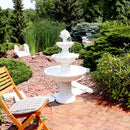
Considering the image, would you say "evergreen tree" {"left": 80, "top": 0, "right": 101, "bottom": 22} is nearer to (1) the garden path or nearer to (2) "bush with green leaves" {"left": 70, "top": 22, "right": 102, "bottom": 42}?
(2) "bush with green leaves" {"left": 70, "top": 22, "right": 102, "bottom": 42}

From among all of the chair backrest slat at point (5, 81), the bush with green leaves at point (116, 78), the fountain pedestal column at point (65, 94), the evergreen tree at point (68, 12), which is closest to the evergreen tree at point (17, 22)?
the evergreen tree at point (68, 12)

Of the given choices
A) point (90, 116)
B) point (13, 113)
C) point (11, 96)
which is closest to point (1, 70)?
point (13, 113)

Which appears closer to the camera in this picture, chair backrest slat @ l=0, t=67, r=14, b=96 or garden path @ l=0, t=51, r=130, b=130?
chair backrest slat @ l=0, t=67, r=14, b=96

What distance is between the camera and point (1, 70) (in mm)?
2811

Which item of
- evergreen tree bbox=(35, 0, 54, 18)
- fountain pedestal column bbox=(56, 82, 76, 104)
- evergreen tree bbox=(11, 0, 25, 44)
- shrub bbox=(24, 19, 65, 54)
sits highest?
evergreen tree bbox=(35, 0, 54, 18)

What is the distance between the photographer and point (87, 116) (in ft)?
10.0

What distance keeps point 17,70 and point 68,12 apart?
17.2 m

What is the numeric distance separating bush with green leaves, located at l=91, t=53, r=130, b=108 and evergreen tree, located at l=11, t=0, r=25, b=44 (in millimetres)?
15738

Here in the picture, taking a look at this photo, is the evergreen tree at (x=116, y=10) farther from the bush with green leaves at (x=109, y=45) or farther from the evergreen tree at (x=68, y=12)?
the bush with green leaves at (x=109, y=45)

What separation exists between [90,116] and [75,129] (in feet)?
1.68

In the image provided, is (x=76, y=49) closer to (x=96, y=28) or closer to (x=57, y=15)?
(x=96, y=28)

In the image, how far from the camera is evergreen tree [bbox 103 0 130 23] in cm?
1588

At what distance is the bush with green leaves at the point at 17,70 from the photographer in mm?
5325

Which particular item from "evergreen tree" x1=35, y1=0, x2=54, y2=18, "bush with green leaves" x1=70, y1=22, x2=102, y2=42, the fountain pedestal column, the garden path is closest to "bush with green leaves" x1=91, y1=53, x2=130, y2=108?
the garden path
